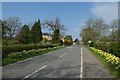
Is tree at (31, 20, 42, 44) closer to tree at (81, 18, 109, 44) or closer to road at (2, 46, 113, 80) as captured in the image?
tree at (81, 18, 109, 44)

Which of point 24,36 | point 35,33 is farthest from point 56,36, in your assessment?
point 24,36

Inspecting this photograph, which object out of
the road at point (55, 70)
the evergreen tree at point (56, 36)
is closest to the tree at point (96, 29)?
the evergreen tree at point (56, 36)

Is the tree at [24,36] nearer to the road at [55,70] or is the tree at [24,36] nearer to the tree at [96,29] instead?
the tree at [96,29]

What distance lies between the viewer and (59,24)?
336 feet

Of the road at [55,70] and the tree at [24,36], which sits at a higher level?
the tree at [24,36]

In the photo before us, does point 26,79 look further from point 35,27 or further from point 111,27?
point 35,27

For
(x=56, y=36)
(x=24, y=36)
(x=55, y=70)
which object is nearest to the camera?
(x=55, y=70)

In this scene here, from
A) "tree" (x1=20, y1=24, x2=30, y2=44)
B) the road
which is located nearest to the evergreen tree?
"tree" (x1=20, y1=24, x2=30, y2=44)

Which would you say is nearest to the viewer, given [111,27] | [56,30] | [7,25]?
[111,27]

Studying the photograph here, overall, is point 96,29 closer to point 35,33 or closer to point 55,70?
point 35,33

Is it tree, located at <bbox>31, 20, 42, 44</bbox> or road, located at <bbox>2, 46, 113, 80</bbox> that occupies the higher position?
tree, located at <bbox>31, 20, 42, 44</bbox>

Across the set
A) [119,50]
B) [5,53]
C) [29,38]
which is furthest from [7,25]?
[119,50]

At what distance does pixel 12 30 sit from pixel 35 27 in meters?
17.3

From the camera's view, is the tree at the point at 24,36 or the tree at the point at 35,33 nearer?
the tree at the point at 24,36
